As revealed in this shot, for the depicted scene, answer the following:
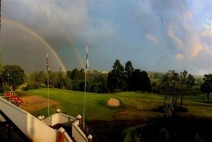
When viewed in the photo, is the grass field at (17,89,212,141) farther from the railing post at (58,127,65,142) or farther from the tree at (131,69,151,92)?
the tree at (131,69,151,92)

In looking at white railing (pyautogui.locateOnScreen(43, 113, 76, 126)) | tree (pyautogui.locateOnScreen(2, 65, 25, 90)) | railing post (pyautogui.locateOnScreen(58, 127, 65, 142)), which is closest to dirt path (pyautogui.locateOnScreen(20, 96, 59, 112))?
white railing (pyautogui.locateOnScreen(43, 113, 76, 126))

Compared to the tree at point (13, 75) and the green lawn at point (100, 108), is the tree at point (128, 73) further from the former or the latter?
the tree at point (13, 75)

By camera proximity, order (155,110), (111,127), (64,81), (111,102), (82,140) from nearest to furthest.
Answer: (82,140)
(111,127)
(155,110)
(111,102)
(64,81)

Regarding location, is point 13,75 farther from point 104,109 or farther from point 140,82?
point 104,109

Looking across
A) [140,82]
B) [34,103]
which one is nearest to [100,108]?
[34,103]

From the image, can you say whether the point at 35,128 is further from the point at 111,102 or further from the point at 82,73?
the point at 82,73

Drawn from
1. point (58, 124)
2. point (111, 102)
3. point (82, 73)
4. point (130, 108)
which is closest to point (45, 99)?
point (111, 102)

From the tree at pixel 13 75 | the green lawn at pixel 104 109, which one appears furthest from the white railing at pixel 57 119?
the tree at pixel 13 75

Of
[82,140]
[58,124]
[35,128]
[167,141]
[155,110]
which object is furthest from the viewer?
[155,110]
